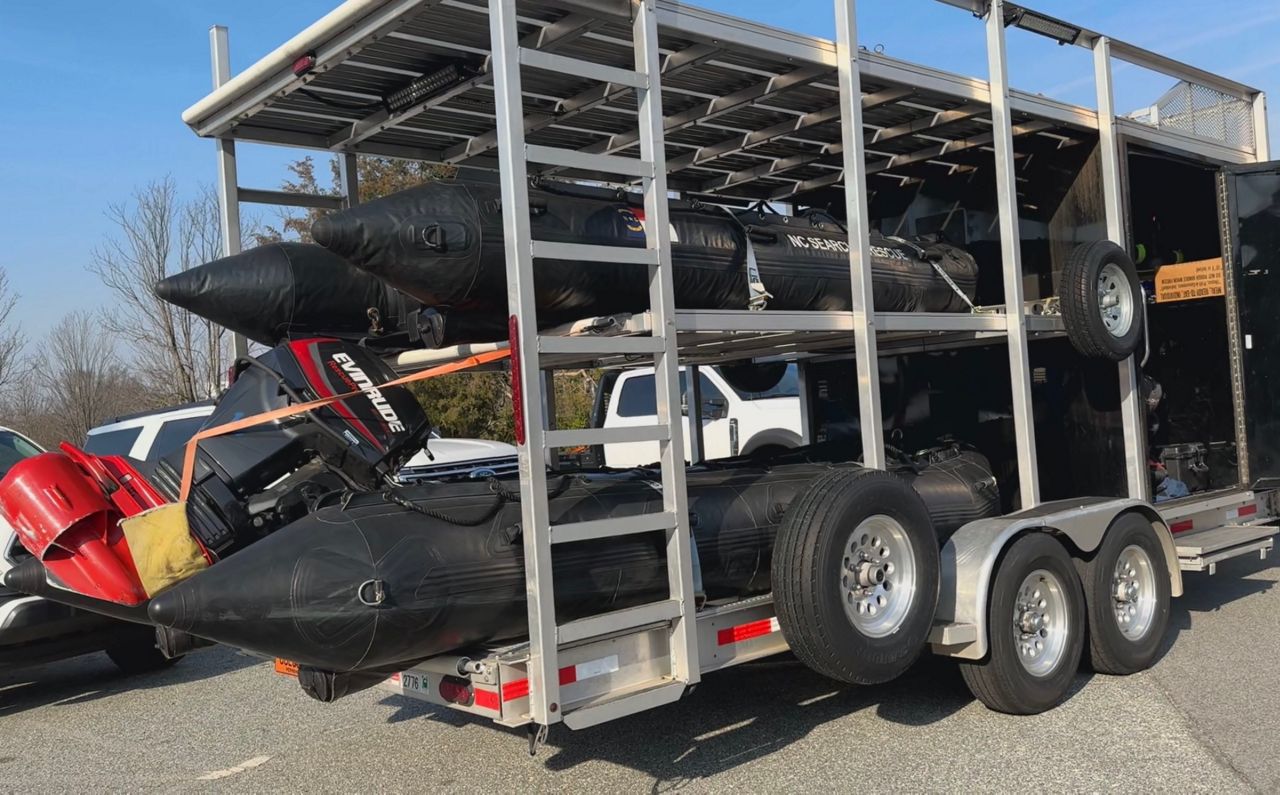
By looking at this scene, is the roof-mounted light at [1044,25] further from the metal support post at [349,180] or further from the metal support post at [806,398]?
the metal support post at [349,180]

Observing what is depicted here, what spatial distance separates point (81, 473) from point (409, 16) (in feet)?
7.32

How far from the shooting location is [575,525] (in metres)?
4.04

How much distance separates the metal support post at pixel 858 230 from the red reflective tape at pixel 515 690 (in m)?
2.11

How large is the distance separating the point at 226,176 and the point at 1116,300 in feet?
16.8

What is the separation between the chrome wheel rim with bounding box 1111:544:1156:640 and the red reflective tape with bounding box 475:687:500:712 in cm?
395

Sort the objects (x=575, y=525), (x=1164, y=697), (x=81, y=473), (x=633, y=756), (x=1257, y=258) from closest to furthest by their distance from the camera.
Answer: (x=575, y=525)
(x=81, y=473)
(x=633, y=756)
(x=1164, y=697)
(x=1257, y=258)

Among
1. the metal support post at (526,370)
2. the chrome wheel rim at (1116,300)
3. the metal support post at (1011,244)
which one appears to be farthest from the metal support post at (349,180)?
the chrome wheel rim at (1116,300)

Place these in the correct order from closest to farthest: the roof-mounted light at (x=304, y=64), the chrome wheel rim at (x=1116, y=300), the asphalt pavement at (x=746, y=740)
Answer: the asphalt pavement at (x=746, y=740), the roof-mounted light at (x=304, y=64), the chrome wheel rim at (x=1116, y=300)

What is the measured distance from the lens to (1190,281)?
7.87 m

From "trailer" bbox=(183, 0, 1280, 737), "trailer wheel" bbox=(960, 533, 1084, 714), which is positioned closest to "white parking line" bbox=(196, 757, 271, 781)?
"trailer" bbox=(183, 0, 1280, 737)

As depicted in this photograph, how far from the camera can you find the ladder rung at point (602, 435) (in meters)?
4.02

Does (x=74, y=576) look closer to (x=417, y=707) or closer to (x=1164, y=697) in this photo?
(x=417, y=707)

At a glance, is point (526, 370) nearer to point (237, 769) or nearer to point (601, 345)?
point (601, 345)

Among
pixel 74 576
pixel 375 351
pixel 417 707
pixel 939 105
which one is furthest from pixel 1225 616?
pixel 74 576
